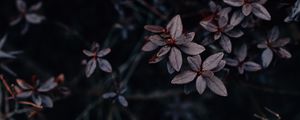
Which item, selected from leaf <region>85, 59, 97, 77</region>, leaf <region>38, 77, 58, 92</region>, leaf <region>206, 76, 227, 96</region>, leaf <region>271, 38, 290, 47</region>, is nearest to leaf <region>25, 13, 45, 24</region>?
leaf <region>38, 77, 58, 92</region>

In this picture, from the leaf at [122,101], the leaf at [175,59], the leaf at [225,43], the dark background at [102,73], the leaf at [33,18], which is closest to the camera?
the leaf at [175,59]

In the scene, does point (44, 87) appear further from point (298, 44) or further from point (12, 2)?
point (298, 44)

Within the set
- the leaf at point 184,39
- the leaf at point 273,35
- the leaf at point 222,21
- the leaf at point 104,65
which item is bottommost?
the leaf at point 273,35

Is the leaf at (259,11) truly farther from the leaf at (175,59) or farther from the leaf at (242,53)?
the leaf at (175,59)

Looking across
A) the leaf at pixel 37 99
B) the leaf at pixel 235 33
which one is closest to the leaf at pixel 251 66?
the leaf at pixel 235 33

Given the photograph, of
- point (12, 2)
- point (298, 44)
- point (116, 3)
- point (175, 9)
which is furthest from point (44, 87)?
point (298, 44)

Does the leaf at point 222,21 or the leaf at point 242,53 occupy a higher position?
the leaf at point 222,21

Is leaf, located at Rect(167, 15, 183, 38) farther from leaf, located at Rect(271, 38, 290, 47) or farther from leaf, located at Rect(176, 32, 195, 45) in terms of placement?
leaf, located at Rect(271, 38, 290, 47)
